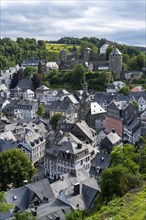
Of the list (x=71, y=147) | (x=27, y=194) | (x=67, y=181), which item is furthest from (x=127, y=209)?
(x=71, y=147)

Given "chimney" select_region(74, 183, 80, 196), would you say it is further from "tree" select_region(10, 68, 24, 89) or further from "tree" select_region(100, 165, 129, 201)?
"tree" select_region(10, 68, 24, 89)

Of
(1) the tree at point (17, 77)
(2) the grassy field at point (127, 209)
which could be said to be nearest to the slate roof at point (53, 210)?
(2) the grassy field at point (127, 209)

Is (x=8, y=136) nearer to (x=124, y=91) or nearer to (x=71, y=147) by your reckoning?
(x=71, y=147)

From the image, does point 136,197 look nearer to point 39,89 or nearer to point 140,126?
point 140,126

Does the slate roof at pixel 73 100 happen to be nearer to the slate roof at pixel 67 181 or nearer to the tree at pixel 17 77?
the tree at pixel 17 77

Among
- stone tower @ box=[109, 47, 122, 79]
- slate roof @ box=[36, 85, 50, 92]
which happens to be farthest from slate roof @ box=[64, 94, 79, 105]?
stone tower @ box=[109, 47, 122, 79]

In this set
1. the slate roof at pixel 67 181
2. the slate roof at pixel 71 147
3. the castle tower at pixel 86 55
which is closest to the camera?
the slate roof at pixel 67 181

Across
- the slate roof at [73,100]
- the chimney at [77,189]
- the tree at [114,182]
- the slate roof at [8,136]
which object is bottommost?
the chimney at [77,189]
